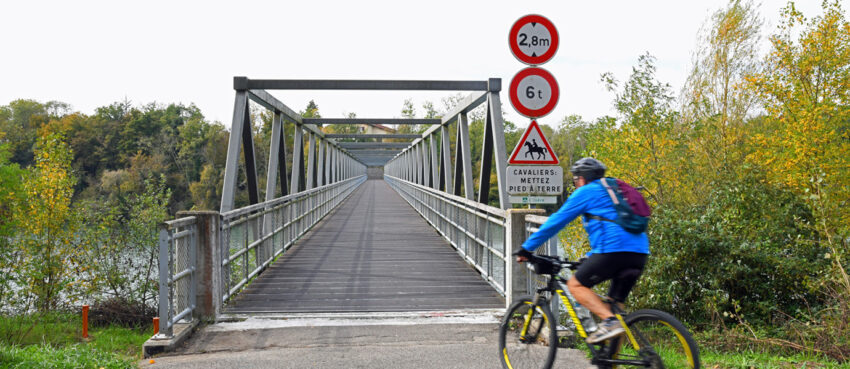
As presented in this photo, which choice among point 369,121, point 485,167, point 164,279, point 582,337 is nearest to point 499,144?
point 485,167

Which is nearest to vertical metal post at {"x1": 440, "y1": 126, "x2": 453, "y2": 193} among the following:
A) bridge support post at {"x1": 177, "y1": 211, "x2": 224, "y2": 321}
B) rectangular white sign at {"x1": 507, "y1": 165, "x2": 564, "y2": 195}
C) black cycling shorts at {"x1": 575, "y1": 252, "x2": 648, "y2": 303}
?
rectangular white sign at {"x1": 507, "y1": 165, "x2": 564, "y2": 195}

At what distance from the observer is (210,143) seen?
66.2m

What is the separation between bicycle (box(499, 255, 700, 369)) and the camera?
2789 mm

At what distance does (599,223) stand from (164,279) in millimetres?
3087

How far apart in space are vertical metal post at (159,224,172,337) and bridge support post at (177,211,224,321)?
73cm

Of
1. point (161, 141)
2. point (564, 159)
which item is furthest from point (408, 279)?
point (161, 141)

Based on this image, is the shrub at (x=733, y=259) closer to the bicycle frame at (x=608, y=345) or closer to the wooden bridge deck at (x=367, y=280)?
the wooden bridge deck at (x=367, y=280)

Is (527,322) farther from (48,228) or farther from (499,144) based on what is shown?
(48,228)

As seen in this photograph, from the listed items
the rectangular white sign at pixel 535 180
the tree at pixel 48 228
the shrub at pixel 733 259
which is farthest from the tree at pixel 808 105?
the tree at pixel 48 228

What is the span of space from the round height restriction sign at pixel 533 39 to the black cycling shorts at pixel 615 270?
316 centimetres

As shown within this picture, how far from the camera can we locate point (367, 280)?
764 cm

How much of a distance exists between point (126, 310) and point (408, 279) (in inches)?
249

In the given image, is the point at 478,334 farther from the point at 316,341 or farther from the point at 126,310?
the point at 126,310

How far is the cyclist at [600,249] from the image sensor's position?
2904 mm
